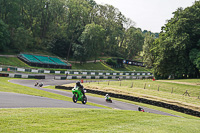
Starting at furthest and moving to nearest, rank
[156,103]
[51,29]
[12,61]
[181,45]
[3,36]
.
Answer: [51,29] → [3,36] → [12,61] → [181,45] → [156,103]

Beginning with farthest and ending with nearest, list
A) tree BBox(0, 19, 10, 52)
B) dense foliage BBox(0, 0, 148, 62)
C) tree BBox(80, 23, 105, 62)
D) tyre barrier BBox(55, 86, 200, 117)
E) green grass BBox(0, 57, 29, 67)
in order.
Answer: tree BBox(80, 23, 105, 62)
dense foliage BBox(0, 0, 148, 62)
tree BBox(0, 19, 10, 52)
green grass BBox(0, 57, 29, 67)
tyre barrier BBox(55, 86, 200, 117)

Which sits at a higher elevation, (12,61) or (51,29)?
(51,29)

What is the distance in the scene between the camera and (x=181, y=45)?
48.2m

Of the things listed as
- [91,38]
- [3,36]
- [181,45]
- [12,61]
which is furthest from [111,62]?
[3,36]

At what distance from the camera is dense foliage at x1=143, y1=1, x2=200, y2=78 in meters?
48.9

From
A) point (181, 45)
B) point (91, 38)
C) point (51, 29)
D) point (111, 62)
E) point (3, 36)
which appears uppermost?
point (51, 29)

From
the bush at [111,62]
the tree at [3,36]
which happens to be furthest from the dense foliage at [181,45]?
the tree at [3,36]

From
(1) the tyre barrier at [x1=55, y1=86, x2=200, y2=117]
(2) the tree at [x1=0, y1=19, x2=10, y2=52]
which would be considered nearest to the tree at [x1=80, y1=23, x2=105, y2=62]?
(2) the tree at [x1=0, y1=19, x2=10, y2=52]

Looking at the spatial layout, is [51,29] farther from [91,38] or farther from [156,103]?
[156,103]

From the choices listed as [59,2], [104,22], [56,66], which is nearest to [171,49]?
[56,66]

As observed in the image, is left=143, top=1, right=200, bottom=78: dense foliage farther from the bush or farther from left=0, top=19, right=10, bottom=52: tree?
left=0, top=19, right=10, bottom=52: tree

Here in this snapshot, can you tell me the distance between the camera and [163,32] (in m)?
59.2

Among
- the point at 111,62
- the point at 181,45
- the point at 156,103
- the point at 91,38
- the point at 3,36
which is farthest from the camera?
the point at 111,62

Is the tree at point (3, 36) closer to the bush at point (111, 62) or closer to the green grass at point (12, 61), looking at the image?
the green grass at point (12, 61)
